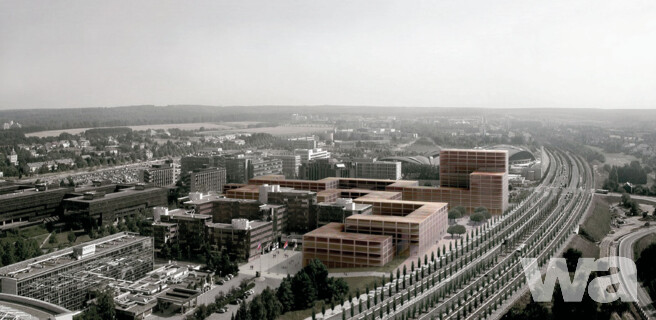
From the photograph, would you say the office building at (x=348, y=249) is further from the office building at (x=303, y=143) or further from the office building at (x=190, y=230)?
the office building at (x=303, y=143)

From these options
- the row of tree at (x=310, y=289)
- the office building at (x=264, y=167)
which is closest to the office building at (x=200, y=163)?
the office building at (x=264, y=167)

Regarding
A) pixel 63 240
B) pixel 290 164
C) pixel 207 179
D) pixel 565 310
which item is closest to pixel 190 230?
pixel 63 240

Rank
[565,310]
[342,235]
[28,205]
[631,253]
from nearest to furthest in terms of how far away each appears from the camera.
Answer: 1. [565,310]
2. [342,235]
3. [631,253]
4. [28,205]

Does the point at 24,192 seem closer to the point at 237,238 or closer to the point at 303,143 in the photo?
the point at 237,238

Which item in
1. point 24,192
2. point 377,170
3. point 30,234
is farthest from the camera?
point 377,170

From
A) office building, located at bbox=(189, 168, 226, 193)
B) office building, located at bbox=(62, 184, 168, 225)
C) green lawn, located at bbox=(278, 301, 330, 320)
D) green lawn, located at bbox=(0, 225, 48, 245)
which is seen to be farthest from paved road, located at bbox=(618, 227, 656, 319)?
office building, located at bbox=(189, 168, 226, 193)

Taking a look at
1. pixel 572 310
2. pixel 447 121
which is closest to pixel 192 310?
pixel 572 310

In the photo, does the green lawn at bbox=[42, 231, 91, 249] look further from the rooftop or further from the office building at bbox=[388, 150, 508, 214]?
the office building at bbox=[388, 150, 508, 214]
